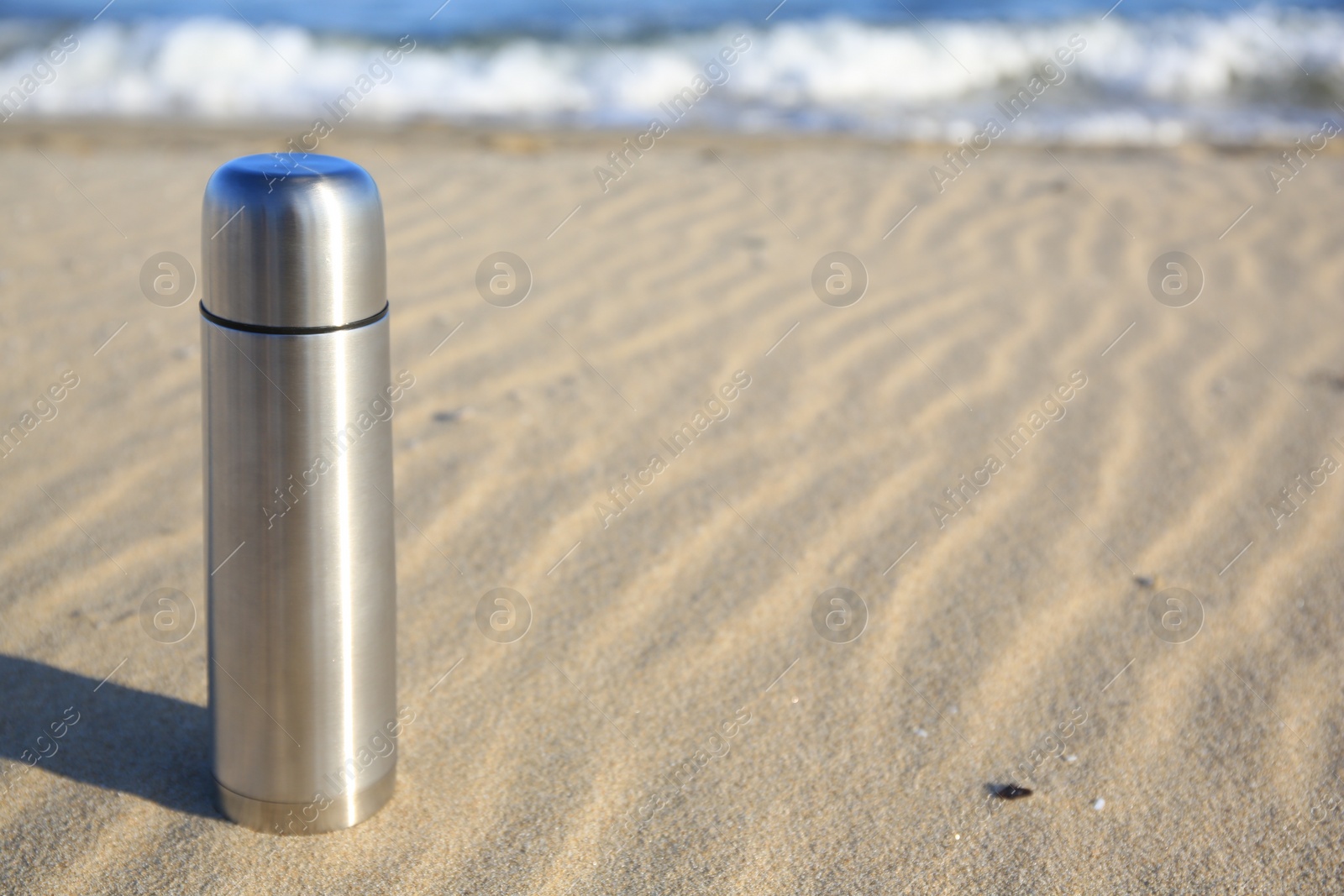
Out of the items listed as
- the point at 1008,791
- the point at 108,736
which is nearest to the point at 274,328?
the point at 108,736

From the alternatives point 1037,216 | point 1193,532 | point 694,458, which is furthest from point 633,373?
point 1037,216

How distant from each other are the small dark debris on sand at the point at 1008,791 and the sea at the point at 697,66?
6002 millimetres

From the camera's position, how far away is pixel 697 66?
10.3 meters

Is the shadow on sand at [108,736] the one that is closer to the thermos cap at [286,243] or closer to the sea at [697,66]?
the thermos cap at [286,243]

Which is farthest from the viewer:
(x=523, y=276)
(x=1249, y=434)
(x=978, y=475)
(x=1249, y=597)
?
(x=523, y=276)

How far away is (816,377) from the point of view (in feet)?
12.8

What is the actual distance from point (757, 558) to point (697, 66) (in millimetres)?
8227

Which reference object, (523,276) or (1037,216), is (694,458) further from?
(1037,216)

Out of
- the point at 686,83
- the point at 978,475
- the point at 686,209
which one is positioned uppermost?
the point at 978,475

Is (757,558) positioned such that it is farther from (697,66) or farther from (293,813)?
(697,66)

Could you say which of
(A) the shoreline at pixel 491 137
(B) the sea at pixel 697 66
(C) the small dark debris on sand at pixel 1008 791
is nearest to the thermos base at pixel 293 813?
(C) the small dark debris on sand at pixel 1008 791

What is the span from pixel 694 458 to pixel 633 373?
1.89 feet

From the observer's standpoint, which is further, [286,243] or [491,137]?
[491,137]

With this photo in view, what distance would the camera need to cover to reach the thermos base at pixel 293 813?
190cm
